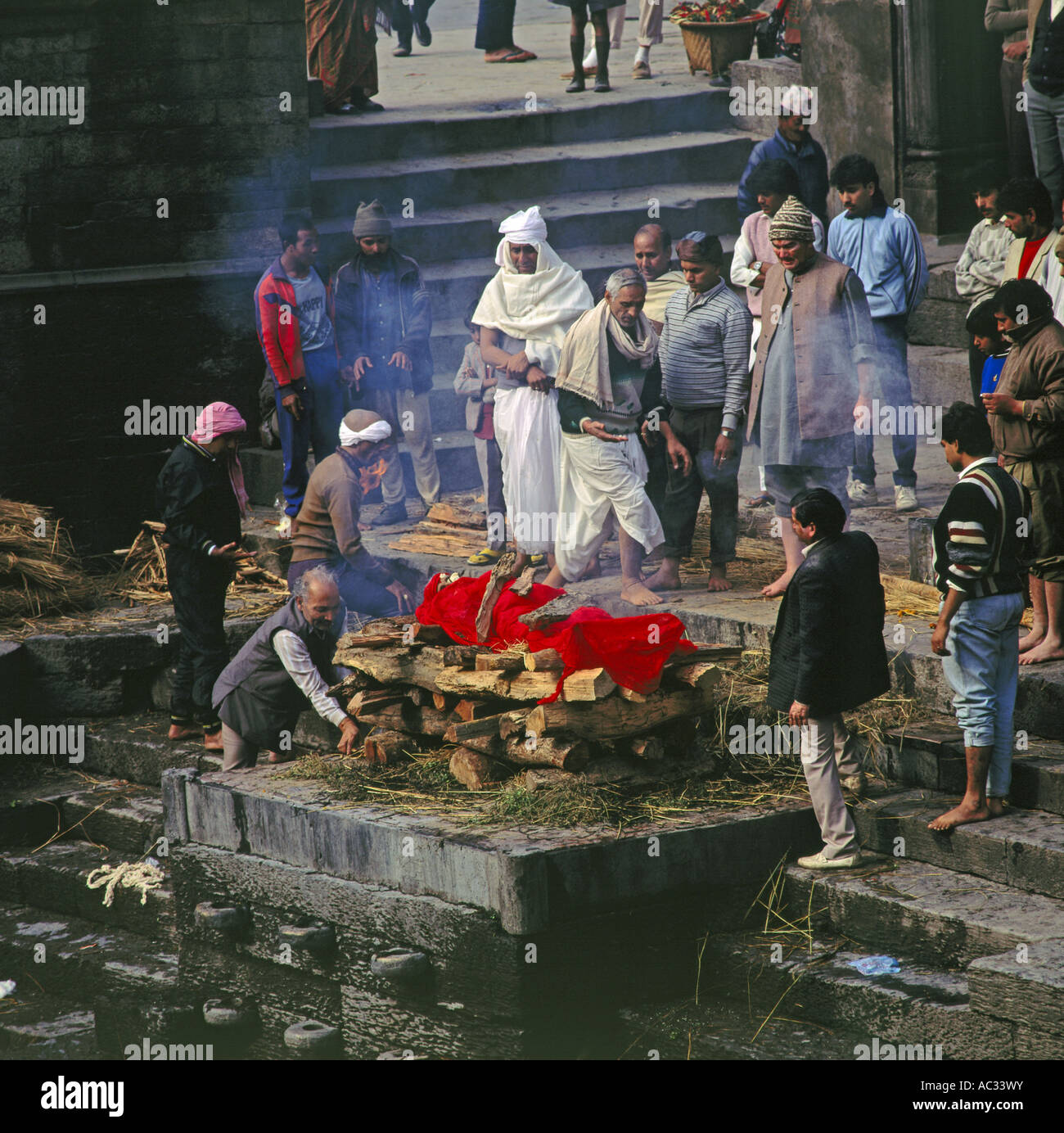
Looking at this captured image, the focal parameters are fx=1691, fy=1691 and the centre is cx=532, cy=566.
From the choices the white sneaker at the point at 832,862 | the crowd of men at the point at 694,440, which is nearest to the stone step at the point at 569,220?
the crowd of men at the point at 694,440

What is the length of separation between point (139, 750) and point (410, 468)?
3007 mm

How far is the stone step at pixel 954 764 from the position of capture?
21.4 feet

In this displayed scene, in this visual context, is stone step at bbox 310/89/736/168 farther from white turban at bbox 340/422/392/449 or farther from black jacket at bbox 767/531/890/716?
black jacket at bbox 767/531/890/716

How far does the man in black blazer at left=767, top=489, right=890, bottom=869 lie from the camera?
20.9 feet

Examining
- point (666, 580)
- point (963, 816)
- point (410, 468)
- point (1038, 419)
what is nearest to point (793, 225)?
point (1038, 419)

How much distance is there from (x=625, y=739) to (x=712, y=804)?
1.43ft

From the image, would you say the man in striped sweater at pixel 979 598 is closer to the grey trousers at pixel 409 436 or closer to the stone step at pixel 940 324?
the grey trousers at pixel 409 436

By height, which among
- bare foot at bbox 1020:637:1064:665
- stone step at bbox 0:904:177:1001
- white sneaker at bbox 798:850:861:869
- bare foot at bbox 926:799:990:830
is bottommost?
stone step at bbox 0:904:177:1001

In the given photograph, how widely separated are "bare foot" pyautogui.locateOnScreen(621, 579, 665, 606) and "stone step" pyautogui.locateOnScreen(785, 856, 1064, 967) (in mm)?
2146

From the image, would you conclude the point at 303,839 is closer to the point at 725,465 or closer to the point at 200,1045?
the point at 200,1045

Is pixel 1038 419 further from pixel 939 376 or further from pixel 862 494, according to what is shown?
pixel 939 376

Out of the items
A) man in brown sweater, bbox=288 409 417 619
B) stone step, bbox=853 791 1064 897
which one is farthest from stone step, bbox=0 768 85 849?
stone step, bbox=853 791 1064 897

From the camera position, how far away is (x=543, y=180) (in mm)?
13805

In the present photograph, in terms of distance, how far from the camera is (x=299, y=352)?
1056cm
